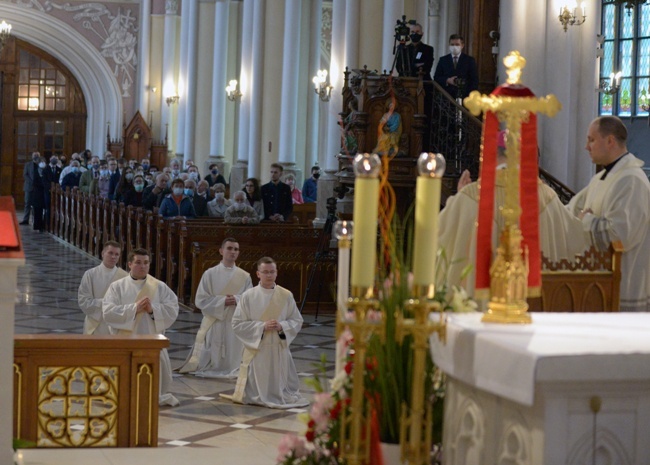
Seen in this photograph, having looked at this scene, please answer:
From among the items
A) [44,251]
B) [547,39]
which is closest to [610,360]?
[547,39]

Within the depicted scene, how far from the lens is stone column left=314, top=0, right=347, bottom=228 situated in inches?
679

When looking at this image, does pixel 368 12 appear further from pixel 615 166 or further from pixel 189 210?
pixel 615 166

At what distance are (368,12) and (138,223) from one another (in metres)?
4.64

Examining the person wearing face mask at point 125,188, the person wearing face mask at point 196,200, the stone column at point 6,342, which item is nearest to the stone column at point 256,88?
the person wearing face mask at point 125,188

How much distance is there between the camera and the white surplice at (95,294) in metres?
10.2

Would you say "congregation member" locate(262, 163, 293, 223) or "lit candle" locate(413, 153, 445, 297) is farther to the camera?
"congregation member" locate(262, 163, 293, 223)

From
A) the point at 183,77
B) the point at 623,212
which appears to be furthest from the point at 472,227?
the point at 183,77

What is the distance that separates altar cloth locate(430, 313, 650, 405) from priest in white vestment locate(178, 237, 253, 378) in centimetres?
737

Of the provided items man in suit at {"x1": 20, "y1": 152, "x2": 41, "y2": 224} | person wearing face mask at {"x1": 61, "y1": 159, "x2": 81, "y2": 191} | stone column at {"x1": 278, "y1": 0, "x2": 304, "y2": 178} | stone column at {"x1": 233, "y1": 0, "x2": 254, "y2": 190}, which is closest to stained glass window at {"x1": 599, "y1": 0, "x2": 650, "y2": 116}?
stone column at {"x1": 278, "y1": 0, "x2": 304, "y2": 178}

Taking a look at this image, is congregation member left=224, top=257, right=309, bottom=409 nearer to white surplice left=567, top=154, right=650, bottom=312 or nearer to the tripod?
white surplice left=567, top=154, right=650, bottom=312

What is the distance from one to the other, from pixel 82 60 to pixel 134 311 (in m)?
23.9

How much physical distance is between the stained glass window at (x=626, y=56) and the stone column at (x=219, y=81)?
8.46 metres

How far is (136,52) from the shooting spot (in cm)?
3234

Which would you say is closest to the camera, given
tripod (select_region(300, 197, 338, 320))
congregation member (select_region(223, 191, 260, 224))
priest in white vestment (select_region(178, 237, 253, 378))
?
priest in white vestment (select_region(178, 237, 253, 378))
